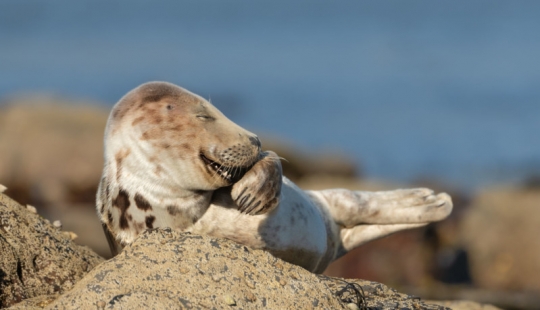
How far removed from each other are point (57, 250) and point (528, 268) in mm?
10075

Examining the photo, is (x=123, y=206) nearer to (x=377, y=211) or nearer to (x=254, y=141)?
(x=254, y=141)

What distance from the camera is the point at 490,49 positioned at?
1869 inches

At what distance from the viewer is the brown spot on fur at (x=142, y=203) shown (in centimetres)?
630

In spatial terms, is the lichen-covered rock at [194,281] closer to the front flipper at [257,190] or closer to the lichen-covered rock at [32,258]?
the front flipper at [257,190]

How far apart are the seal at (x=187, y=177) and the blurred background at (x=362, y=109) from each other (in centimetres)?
611

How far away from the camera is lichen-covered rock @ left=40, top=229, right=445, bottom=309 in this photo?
16.5 feet

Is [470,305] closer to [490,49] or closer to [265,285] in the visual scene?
[265,285]

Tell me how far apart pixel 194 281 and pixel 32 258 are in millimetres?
1473

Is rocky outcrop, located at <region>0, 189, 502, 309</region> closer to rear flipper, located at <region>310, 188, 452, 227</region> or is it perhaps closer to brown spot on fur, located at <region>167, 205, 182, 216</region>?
brown spot on fur, located at <region>167, 205, 182, 216</region>

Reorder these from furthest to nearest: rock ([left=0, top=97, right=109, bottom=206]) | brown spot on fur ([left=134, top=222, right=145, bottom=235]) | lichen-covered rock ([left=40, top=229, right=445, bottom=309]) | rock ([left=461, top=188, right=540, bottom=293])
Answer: rock ([left=0, top=97, right=109, bottom=206])
rock ([left=461, top=188, right=540, bottom=293])
brown spot on fur ([left=134, top=222, right=145, bottom=235])
lichen-covered rock ([left=40, top=229, right=445, bottom=309])

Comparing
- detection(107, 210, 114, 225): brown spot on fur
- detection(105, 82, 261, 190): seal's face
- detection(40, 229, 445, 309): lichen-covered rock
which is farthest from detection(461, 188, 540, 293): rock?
detection(40, 229, 445, 309): lichen-covered rock

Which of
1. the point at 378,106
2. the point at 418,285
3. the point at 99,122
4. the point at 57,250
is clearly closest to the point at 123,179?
the point at 57,250

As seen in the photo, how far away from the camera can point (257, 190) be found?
6211 millimetres

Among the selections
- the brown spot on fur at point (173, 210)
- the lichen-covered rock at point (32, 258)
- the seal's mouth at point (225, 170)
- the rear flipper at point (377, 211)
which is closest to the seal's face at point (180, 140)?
the seal's mouth at point (225, 170)
